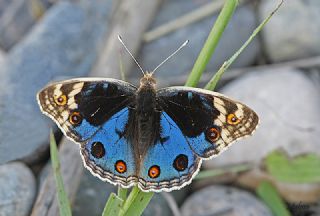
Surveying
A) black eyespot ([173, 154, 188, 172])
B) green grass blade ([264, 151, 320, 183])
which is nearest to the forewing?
black eyespot ([173, 154, 188, 172])

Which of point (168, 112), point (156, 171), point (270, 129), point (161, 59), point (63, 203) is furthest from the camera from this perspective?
point (161, 59)

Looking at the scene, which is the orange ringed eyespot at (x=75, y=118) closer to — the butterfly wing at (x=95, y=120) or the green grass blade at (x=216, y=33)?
the butterfly wing at (x=95, y=120)

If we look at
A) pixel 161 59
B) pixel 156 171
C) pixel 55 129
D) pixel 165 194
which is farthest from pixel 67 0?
pixel 156 171

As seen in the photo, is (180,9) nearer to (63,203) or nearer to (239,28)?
(239,28)

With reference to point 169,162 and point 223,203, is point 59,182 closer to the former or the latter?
point 169,162

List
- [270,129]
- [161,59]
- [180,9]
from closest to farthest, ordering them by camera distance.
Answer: [270,129] → [161,59] → [180,9]

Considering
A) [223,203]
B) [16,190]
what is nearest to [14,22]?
[16,190]
